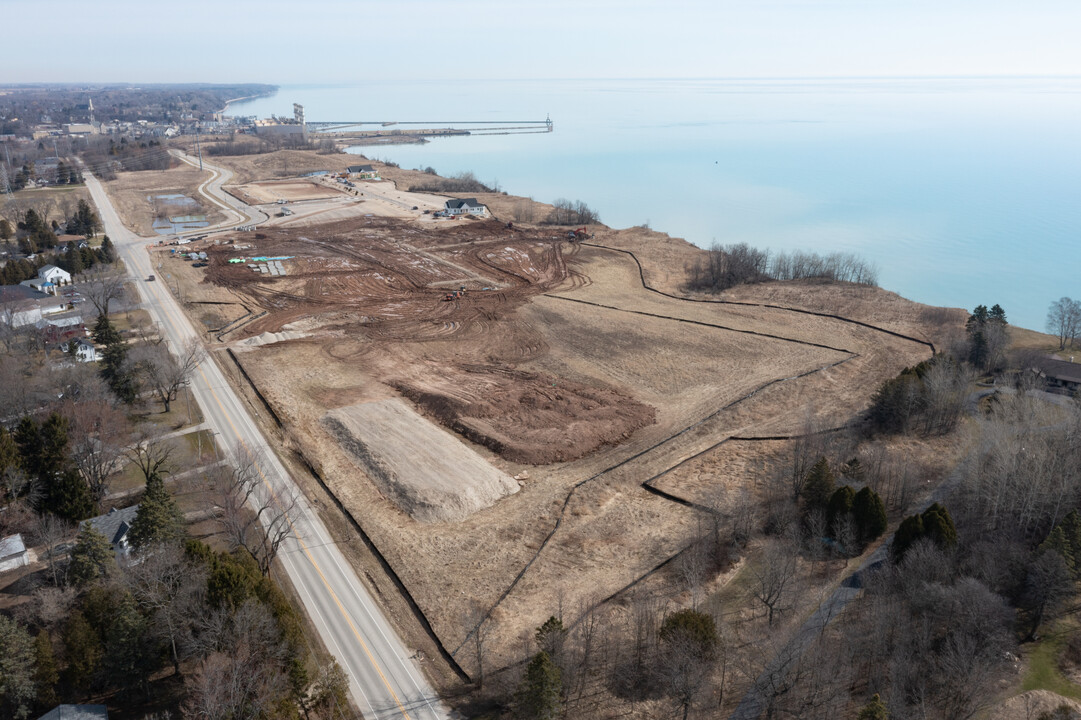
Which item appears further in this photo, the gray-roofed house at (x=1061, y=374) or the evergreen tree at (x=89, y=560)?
the gray-roofed house at (x=1061, y=374)

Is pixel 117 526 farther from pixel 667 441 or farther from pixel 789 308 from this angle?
pixel 789 308

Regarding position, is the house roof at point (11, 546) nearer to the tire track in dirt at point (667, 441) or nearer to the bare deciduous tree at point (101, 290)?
the tire track in dirt at point (667, 441)

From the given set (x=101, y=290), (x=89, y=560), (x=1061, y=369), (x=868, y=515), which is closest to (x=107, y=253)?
(x=101, y=290)

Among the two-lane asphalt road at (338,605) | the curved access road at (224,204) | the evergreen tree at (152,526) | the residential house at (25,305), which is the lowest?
the two-lane asphalt road at (338,605)

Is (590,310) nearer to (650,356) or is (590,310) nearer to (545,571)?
(650,356)

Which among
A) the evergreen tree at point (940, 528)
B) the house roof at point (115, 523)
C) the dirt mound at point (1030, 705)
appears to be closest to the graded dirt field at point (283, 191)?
the house roof at point (115, 523)

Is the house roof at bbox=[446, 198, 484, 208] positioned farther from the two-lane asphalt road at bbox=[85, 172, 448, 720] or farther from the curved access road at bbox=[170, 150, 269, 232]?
the two-lane asphalt road at bbox=[85, 172, 448, 720]
